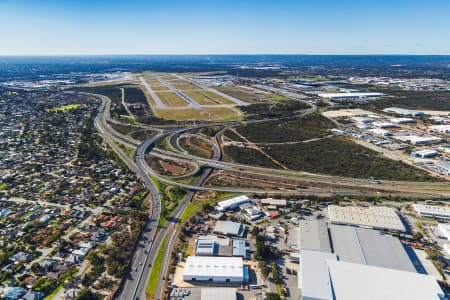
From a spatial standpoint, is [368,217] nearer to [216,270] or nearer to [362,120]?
[216,270]

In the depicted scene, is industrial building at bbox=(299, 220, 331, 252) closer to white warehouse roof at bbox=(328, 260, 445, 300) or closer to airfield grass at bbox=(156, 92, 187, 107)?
white warehouse roof at bbox=(328, 260, 445, 300)

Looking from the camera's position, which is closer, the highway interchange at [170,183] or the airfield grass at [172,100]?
the highway interchange at [170,183]

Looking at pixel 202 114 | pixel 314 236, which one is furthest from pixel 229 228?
pixel 202 114

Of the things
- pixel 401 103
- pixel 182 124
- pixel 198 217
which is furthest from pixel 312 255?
pixel 401 103

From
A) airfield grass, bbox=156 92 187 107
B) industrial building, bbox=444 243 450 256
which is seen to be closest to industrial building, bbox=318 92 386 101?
airfield grass, bbox=156 92 187 107

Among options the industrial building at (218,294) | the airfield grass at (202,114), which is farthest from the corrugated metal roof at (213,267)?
the airfield grass at (202,114)

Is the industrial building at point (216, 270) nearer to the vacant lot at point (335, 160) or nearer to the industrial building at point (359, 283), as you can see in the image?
the industrial building at point (359, 283)
